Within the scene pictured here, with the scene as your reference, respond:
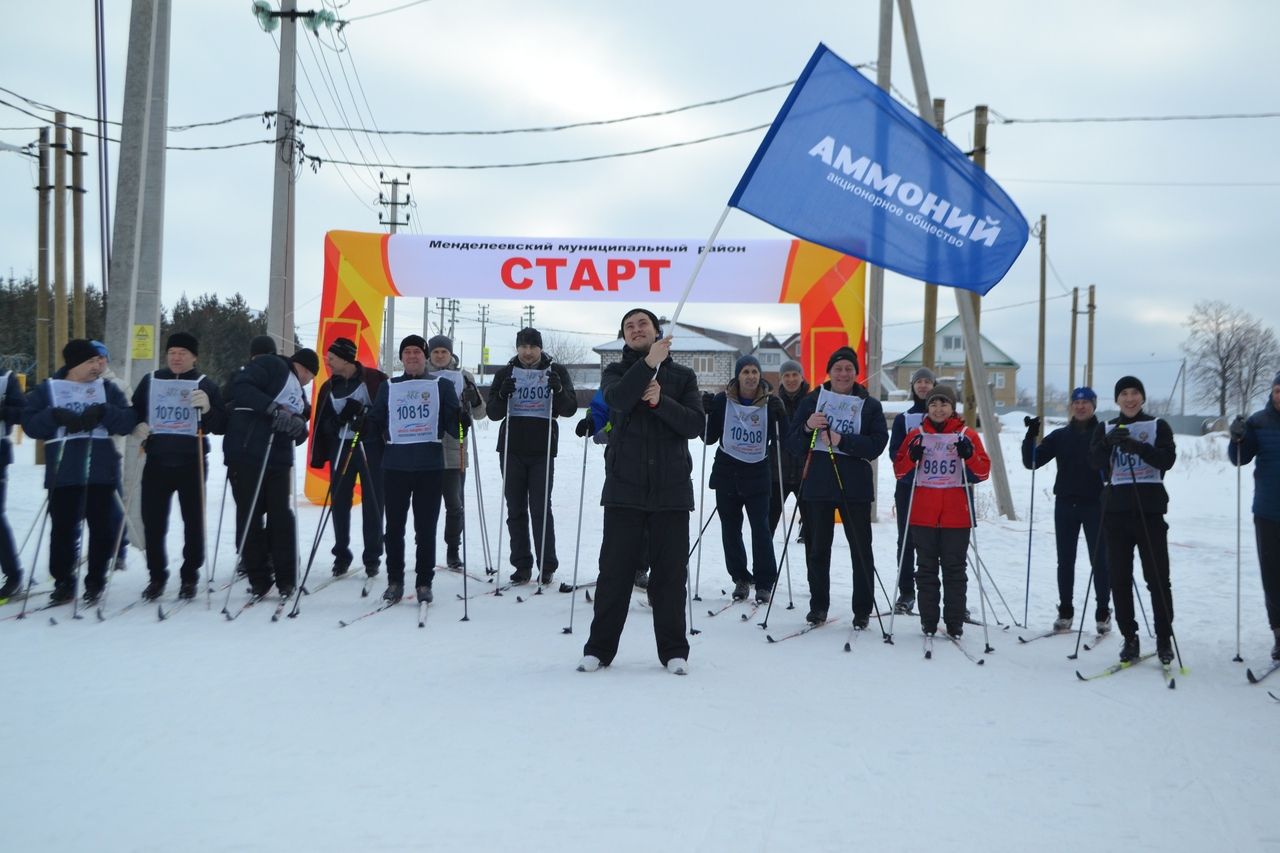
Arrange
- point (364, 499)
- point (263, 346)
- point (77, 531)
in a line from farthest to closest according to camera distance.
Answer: point (364, 499)
point (263, 346)
point (77, 531)

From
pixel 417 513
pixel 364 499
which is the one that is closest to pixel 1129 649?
pixel 417 513

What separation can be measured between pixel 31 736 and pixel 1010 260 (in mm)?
6344

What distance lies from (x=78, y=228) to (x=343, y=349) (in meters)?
14.1

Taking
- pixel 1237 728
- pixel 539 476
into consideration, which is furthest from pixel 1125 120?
pixel 1237 728

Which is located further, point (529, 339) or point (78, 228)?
point (78, 228)

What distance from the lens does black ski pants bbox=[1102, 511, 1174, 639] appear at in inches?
229

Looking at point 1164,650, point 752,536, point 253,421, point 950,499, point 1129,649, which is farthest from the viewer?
point 752,536

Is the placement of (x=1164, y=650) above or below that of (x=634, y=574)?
below

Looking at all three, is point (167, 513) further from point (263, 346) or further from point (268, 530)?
point (263, 346)

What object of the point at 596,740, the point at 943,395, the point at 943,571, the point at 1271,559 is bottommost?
the point at 596,740

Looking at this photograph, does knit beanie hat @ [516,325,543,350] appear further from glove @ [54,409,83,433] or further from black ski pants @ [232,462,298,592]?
glove @ [54,409,83,433]

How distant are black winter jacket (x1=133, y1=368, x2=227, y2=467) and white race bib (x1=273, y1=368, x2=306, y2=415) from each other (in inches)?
15.8

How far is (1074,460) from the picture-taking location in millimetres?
6691

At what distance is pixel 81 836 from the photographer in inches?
116
